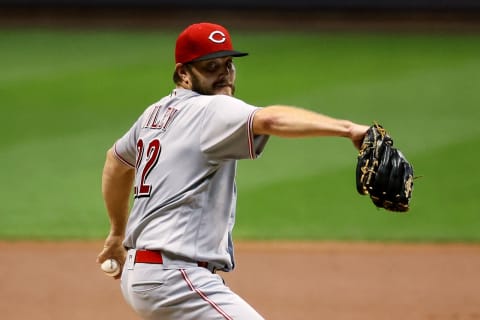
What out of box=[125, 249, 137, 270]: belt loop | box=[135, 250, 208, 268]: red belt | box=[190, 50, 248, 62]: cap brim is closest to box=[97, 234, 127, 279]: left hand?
box=[125, 249, 137, 270]: belt loop

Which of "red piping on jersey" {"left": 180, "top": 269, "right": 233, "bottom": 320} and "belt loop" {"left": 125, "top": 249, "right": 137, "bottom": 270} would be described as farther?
"belt loop" {"left": 125, "top": 249, "right": 137, "bottom": 270}

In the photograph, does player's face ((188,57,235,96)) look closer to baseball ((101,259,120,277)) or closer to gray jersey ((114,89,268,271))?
gray jersey ((114,89,268,271))

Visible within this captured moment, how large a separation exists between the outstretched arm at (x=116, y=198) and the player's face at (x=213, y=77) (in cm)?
63

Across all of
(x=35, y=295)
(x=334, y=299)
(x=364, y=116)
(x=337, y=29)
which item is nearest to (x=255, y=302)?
(x=334, y=299)

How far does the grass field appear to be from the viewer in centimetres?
963

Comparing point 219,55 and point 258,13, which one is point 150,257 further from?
point 258,13

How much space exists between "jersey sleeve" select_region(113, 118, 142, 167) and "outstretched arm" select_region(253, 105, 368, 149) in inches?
36.1

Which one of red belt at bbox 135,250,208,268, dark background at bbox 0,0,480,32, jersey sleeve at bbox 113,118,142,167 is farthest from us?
dark background at bbox 0,0,480,32

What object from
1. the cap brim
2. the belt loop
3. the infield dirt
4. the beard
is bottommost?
the infield dirt

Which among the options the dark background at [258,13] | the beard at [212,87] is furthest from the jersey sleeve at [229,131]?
the dark background at [258,13]

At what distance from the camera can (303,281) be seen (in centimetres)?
777

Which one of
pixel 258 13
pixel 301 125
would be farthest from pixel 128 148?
pixel 258 13

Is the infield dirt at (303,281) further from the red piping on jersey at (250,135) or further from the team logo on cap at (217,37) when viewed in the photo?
the red piping on jersey at (250,135)

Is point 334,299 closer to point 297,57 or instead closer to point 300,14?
point 297,57
